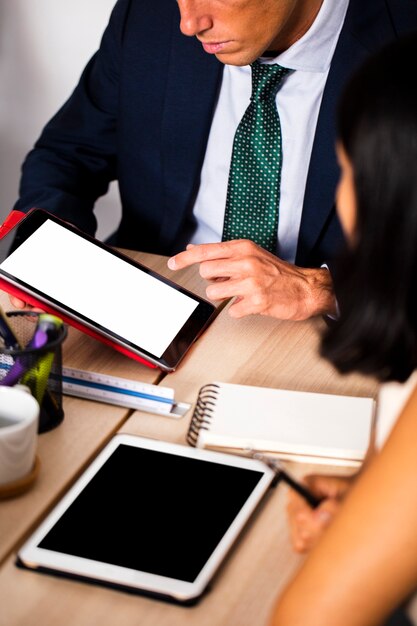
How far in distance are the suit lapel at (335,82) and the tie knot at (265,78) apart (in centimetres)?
9

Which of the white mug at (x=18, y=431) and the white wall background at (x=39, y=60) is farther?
the white wall background at (x=39, y=60)

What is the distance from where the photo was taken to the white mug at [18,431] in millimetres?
943

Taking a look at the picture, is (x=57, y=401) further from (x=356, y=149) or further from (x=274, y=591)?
(x=356, y=149)

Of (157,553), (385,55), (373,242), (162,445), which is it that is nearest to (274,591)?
(157,553)

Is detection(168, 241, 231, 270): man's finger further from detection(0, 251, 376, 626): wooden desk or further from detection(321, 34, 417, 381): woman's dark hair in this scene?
detection(321, 34, 417, 381): woman's dark hair

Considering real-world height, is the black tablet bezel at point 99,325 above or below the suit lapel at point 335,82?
below

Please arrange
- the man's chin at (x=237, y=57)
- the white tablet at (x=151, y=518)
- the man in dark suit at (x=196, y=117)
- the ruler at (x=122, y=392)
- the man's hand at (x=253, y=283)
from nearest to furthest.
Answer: the white tablet at (x=151, y=518) → the ruler at (x=122, y=392) → the man's hand at (x=253, y=283) → the man's chin at (x=237, y=57) → the man in dark suit at (x=196, y=117)

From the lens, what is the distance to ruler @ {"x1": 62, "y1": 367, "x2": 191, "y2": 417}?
1144 mm

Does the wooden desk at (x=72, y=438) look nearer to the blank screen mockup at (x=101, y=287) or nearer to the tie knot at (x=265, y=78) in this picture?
the blank screen mockup at (x=101, y=287)

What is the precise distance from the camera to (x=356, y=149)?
77 cm

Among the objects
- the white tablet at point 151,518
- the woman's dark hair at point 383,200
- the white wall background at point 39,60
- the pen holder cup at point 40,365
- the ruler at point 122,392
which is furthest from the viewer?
the white wall background at point 39,60

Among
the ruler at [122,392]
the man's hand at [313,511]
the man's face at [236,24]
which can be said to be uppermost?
the man's face at [236,24]

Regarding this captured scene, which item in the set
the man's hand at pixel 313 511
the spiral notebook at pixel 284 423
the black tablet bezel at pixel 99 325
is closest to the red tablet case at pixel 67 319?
the black tablet bezel at pixel 99 325

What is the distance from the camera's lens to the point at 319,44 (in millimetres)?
1612
